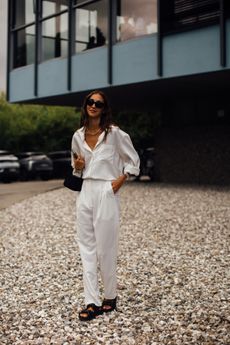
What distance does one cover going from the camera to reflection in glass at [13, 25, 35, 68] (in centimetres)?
2036

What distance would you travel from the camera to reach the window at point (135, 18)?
52.0ft

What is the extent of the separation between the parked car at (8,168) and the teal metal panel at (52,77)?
5117 mm

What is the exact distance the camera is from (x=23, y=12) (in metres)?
21.0

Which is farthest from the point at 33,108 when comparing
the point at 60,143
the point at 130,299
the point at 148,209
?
the point at 130,299

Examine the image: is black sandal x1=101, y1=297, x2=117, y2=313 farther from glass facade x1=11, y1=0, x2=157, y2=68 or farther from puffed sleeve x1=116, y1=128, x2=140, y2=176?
glass facade x1=11, y1=0, x2=157, y2=68

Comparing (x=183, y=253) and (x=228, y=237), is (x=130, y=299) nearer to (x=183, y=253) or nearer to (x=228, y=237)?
(x=183, y=253)

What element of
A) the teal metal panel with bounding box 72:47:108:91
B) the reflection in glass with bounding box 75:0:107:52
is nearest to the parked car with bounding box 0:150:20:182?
the teal metal panel with bounding box 72:47:108:91

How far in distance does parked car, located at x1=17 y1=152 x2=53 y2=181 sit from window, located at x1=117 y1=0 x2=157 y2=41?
9939mm

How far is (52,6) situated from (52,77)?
8.63 feet

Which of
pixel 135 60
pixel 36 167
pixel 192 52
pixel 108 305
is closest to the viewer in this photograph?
pixel 108 305

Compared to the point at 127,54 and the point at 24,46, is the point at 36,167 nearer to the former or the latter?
the point at 24,46

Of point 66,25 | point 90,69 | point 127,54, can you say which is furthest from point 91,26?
point 127,54

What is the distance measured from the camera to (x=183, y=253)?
710 cm

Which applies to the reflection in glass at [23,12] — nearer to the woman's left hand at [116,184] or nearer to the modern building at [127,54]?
the modern building at [127,54]
